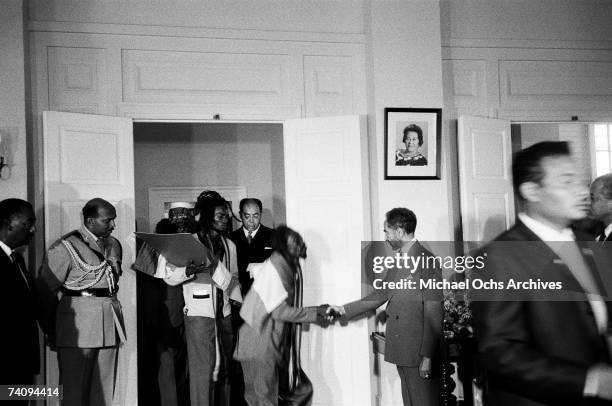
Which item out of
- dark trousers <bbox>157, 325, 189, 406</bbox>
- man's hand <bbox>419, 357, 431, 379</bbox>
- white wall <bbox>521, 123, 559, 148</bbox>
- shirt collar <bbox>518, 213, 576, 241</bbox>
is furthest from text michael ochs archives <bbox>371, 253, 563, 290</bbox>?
white wall <bbox>521, 123, 559, 148</bbox>

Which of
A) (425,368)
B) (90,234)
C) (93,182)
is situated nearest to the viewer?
(425,368)

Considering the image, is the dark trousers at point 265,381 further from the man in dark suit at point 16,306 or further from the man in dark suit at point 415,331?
the man in dark suit at point 16,306

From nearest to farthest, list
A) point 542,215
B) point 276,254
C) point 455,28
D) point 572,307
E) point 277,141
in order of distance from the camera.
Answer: point 572,307
point 542,215
point 276,254
point 455,28
point 277,141

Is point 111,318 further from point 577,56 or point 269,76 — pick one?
point 577,56

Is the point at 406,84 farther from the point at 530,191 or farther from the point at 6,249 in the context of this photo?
the point at 530,191

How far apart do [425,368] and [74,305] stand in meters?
2.27

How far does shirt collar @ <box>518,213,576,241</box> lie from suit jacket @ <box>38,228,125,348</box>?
3303 millimetres

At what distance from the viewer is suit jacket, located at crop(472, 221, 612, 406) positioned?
1.62 meters

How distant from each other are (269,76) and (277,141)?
3206 millimetres

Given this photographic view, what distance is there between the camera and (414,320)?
408 cm

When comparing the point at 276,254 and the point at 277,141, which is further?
the point at 277,141

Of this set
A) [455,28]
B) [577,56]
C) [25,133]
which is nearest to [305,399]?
[25,133]

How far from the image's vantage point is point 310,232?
5504 millimetres

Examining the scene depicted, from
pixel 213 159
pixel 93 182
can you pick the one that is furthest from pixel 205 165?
pixel 93 182
